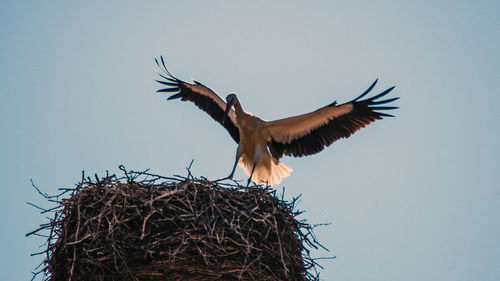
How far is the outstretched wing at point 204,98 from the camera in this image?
8055 millimetres

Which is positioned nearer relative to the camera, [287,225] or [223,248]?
[223,248]

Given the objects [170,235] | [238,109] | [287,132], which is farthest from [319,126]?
[170,235]

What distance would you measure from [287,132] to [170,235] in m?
3.09

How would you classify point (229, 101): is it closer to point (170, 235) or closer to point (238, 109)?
point (238, 109)

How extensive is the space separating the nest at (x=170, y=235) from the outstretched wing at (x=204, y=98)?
286 cm

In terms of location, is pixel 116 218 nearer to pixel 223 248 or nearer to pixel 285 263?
pixel 223 248

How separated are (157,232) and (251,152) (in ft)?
9.73

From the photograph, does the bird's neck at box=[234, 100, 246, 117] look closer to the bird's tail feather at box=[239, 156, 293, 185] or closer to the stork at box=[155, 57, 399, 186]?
the stork at box=[155, 57, 399, 186]

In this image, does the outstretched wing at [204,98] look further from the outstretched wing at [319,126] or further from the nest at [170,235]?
the nest at [170,235]

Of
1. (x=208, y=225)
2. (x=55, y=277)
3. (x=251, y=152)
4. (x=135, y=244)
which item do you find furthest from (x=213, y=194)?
(x=251, y=152)

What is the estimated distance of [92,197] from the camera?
5012 mm

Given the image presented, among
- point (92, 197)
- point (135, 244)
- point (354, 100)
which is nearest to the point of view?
point (135, 244)

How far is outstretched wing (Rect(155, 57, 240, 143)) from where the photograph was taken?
805cm

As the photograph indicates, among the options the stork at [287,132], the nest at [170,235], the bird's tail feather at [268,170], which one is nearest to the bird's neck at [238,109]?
the stork at [287,132]
